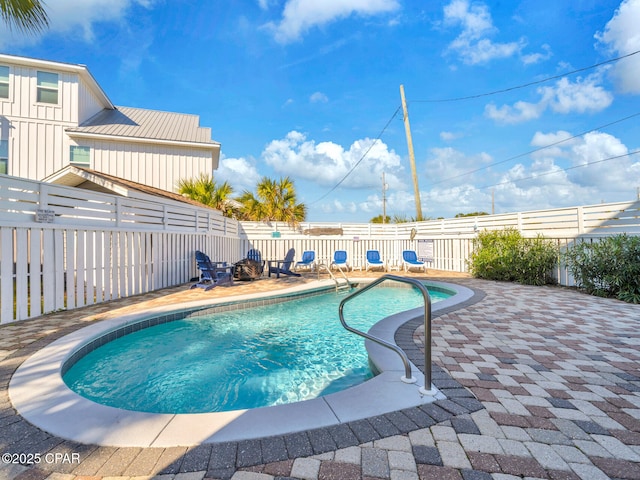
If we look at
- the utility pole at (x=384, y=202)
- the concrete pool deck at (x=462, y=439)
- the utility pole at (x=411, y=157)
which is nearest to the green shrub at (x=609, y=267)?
the concrete pool deck at (x=462, y=439)

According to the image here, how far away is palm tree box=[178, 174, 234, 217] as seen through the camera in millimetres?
13898

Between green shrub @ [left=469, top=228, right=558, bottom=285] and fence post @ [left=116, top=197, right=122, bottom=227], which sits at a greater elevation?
fence post @ [left=116, top=197, right=122, bottom=227]

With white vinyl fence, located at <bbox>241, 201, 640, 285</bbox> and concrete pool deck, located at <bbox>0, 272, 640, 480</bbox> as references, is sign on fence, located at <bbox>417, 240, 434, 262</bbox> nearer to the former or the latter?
white vinyl fence, located at <bbox>241, 201, 640, 285</bbox>

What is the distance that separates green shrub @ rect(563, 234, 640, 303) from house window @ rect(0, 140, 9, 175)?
2052cm

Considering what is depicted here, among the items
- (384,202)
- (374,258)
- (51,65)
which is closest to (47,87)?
(51,65)

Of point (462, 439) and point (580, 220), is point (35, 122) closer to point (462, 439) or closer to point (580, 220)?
point (462, 439)

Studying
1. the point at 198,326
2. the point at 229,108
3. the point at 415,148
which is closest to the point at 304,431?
the point at 198,326

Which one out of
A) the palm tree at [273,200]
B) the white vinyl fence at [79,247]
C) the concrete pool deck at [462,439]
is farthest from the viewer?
the palm tree at [273,200]

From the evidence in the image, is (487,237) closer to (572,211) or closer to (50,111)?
(572,211)

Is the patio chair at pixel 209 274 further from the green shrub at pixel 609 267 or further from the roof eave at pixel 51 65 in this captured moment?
the roof eave at pixel 51 65

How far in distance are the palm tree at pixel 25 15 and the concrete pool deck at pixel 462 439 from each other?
417cm

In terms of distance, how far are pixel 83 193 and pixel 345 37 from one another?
39.8 feet

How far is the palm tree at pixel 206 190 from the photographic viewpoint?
13.9m

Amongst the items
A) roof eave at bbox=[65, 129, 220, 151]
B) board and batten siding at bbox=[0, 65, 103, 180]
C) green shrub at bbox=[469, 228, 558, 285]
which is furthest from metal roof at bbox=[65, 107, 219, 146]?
green shrub at bbox=[469, 228, 558, 285]
